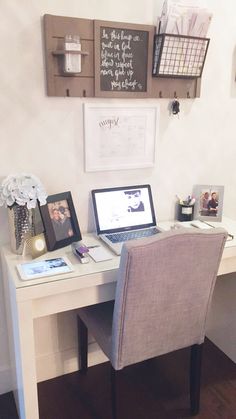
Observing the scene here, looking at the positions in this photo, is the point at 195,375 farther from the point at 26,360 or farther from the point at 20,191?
the point at 20,191

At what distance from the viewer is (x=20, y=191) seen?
158 centimetres

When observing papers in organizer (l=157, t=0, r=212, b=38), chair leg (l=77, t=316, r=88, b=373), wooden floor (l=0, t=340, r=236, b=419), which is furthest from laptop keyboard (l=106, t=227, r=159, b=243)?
papers in organizer (l=157, t=0, r=212, b=38)

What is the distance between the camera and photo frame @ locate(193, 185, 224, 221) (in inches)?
83.0

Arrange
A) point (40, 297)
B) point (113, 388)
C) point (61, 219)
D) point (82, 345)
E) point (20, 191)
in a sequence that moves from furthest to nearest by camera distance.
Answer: point (82, 345) < point (61, 219) < point (113, 388) < point (20, 191) < point (40, 297)

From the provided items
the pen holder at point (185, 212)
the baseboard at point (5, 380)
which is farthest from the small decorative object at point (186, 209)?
the baseboard at point (5, 380)

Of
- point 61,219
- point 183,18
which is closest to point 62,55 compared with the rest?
point 183,18

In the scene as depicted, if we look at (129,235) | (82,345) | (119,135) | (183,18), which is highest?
(183,18)

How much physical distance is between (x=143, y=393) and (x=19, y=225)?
1105mm

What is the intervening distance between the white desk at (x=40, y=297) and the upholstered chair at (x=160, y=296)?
0.11m

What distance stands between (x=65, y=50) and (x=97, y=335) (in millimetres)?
1248

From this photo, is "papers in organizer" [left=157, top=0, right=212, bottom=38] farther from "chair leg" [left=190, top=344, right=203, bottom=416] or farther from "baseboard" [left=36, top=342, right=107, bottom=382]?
"baseboard" [left=36, top=342, right=107, bottom=382]

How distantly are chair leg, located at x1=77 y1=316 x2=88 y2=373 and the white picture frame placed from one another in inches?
32.4

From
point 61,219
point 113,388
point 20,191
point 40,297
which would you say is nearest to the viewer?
point 40,297

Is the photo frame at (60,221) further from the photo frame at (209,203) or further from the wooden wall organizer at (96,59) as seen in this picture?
the photo frame at (209,203)
